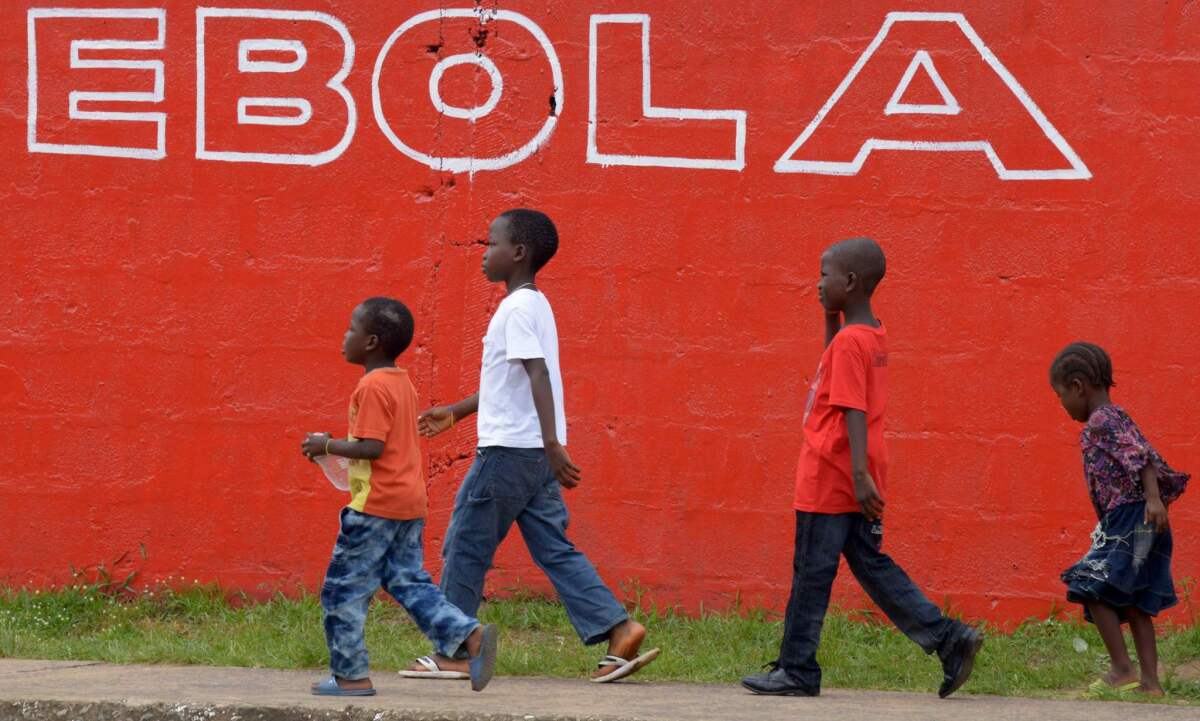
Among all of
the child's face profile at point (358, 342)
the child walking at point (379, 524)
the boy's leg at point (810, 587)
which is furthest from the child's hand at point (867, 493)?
the child's face profile at point (358, 342)

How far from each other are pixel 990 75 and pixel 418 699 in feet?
9.90

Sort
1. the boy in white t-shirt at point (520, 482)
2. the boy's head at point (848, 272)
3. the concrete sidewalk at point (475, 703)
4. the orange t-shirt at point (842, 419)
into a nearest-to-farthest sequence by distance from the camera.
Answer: the concrete sidewalk at point (475, 703), the orange t-shirt at point (842, 419), the boy's head at point (848, 272), the boy in white t-shirt at point (520, 482)

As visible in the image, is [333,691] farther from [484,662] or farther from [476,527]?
[476,527]

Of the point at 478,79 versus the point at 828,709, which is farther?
the point at 478,79

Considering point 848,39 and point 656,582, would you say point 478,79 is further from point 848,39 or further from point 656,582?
point 656,582

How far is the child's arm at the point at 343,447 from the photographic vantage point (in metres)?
4.61

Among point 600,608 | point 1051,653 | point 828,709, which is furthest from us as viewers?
point 1051,653

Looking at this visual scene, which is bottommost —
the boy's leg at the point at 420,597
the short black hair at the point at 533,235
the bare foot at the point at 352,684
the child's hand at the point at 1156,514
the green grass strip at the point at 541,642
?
→ the green grass strip at the point at 541,642

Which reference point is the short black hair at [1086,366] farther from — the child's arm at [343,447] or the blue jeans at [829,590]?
the child's arm at [343,447]

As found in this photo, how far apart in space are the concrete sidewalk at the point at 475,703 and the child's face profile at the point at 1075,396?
2.82 ft

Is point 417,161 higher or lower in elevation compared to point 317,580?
higher

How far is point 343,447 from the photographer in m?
4.61

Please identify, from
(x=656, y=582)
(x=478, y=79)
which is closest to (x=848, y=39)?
(x=478, y=79)

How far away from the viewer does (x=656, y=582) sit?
607 centimetres
